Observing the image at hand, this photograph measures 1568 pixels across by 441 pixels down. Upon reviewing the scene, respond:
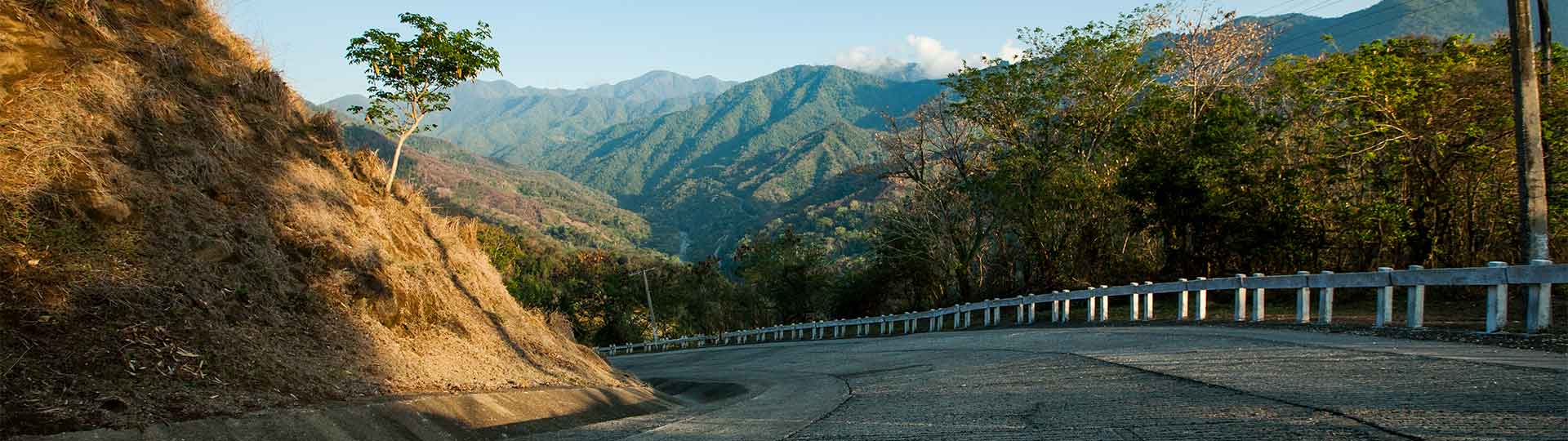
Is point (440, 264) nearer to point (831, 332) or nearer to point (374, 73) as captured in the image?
point (374, 73)

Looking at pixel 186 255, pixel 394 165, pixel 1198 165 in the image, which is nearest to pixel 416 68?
pixel 394 165

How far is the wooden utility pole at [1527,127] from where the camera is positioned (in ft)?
42.5

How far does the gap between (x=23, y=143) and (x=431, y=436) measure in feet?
13.0

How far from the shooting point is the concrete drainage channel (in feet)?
17.8

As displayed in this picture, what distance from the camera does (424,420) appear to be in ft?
23.2

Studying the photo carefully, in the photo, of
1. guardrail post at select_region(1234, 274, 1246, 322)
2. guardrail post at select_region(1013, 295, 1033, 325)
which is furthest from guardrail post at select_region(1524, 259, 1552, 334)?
guardrail post at select_region(1013, 295, 1033, 325)

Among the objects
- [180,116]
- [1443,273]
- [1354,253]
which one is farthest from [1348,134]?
[180,116]

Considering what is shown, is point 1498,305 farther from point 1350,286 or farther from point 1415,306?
point 1350,286

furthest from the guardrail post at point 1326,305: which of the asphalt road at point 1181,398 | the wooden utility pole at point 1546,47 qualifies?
the wooden utility pole at point 1546,47

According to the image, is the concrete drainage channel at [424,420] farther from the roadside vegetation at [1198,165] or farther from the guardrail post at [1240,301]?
the roadside vegetation at [1198,165]

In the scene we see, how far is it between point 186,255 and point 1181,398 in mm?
8166

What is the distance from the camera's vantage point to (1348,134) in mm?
18422

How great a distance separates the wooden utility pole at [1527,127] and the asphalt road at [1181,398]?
4.03 metres

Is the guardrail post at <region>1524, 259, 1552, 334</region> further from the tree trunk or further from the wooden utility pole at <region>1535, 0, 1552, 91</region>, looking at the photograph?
the tree trunk
